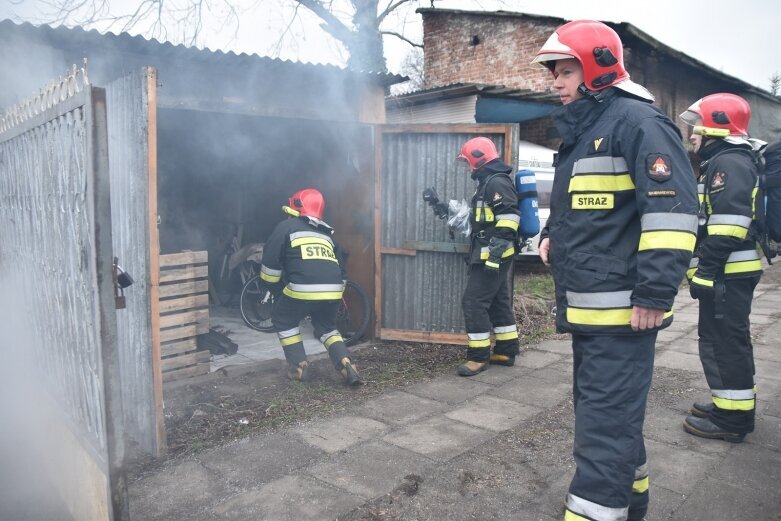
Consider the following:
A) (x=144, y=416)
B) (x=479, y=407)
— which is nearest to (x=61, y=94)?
(x=144, y=416)

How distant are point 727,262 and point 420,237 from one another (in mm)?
3172

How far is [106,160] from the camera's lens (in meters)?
2.34

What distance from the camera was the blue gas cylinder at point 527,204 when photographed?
5.32m

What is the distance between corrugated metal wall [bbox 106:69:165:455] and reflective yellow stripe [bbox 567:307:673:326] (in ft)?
8.12

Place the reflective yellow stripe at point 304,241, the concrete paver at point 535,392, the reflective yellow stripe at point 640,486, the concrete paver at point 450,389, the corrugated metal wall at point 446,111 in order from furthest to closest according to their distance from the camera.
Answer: the corrugated metal wall at point 446,111 → the reflective yellow stripe at point 304,241 → the concrete paver at point 450,389 → the concrete paver at point 535,392 → the reflective yellow stripe at point 640,486

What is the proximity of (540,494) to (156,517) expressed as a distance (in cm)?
207

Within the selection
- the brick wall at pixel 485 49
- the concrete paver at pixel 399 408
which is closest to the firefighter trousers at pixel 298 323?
the concrete paver at pixel 399 408

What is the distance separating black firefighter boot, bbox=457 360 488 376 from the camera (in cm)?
534

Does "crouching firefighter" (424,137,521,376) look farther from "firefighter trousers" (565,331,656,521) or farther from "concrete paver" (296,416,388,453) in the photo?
"firefighter trousers" (565,331,656,521)

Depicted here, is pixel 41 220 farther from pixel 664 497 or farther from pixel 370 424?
pixel 664 497

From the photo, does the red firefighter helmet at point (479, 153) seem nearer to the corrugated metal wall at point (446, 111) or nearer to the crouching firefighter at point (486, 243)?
the crouching firefighter at point (486, 243)

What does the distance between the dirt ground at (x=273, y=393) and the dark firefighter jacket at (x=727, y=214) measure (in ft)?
8.64

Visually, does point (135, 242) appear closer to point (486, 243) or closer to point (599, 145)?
point (599, 145)

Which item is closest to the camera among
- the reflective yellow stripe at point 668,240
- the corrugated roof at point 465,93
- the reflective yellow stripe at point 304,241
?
the reflective yellow stripe at point 668,240
